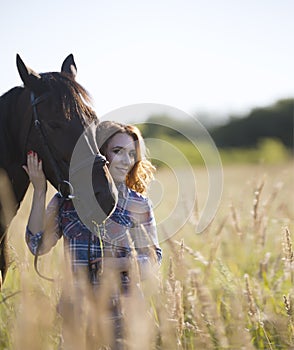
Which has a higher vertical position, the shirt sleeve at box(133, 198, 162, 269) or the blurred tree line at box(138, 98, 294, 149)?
the blurred tree line at box(138, 98, 294, 149)

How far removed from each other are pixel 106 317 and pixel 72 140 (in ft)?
3.11

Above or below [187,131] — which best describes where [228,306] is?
below

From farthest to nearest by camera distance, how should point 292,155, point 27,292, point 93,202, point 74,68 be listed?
point 292,155
point 74,68
point 93,202
point 27,292

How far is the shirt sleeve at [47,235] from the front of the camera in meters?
2.76

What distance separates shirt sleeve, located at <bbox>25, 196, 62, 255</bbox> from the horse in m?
0.13

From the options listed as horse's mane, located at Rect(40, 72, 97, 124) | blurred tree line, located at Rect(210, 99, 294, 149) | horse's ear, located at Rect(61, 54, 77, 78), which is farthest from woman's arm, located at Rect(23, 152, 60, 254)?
blurred tree line, located at Rect(210, 99, 294, 149)

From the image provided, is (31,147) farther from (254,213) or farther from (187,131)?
(254,213)

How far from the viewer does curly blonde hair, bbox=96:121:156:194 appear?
3.04 metres

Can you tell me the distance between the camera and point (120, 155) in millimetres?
3002

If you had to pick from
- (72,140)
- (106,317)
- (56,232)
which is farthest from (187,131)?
(106,317)

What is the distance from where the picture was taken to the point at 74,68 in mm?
3350

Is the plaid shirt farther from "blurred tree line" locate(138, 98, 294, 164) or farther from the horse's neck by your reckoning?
"blurred tree line" locate(138, 98, 294, 164)

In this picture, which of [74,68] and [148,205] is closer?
[148,205]

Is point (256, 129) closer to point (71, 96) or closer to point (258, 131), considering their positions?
point (258, 131)
